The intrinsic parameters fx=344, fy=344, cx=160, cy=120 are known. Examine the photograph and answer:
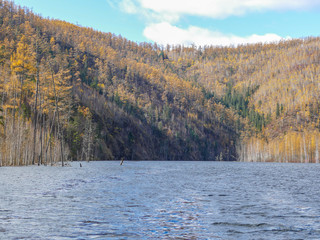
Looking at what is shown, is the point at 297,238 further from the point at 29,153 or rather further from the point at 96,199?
the point at 29,153

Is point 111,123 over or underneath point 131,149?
over

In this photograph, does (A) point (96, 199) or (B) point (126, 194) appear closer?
(A) point (96, 199)

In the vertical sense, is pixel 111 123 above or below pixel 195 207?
above

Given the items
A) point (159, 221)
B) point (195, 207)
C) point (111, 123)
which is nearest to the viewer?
point (159, 221)

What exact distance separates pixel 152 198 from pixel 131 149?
517ft

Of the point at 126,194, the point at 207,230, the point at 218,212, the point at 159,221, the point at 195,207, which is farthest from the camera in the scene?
the point at 126,194

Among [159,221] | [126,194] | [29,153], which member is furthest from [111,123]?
[159,221]

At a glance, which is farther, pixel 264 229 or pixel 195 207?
pixel 195 207

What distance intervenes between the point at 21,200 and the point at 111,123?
15883 cm

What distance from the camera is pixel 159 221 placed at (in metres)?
17.4

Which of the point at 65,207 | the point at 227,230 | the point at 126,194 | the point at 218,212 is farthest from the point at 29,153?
the point at 227,230

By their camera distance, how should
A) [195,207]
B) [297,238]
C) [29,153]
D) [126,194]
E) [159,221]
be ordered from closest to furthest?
[297,238] < [159,221] < [195,207] < [126,194] < [29,153]

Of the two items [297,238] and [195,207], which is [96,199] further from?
[297,238]

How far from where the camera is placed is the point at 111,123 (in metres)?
181
